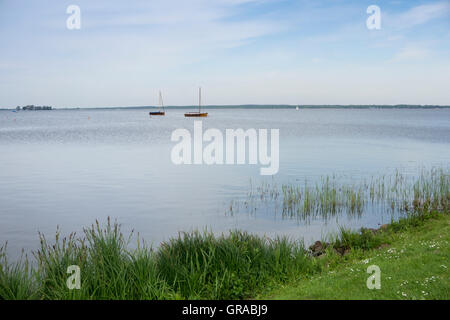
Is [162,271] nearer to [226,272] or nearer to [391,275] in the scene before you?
[226,272]

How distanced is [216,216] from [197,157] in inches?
792

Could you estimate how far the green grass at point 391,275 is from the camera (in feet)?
24.9

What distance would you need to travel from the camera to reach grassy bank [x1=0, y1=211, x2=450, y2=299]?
7941 mm

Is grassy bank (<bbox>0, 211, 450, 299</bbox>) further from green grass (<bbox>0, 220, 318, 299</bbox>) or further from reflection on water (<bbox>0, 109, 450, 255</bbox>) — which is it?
reflection on water (<bbox>0, 109, 450, 255</bbox>)

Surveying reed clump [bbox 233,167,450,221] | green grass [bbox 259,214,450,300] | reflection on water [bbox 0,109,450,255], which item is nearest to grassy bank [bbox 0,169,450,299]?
green grass [bbox 259,214,450,300]

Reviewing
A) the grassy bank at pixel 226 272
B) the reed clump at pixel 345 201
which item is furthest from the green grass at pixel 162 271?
the reed clump at pixel 345 201

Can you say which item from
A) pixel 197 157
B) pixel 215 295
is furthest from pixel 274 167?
pixel 215 295

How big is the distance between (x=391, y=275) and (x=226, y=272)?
3.71 meters

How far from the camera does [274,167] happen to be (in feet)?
104

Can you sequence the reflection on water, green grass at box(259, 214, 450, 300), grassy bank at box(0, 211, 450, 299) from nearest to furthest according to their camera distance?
1. green grass at box(259, 214, 450, 300)
2. grassy bank at box(0, 211, 450, 299)
3. the reflection on water

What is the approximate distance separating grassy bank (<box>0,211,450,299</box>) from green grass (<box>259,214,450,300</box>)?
0.7 inches

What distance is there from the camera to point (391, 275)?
27.4 ft

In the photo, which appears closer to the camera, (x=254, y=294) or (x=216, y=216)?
(x=254, y=294)
